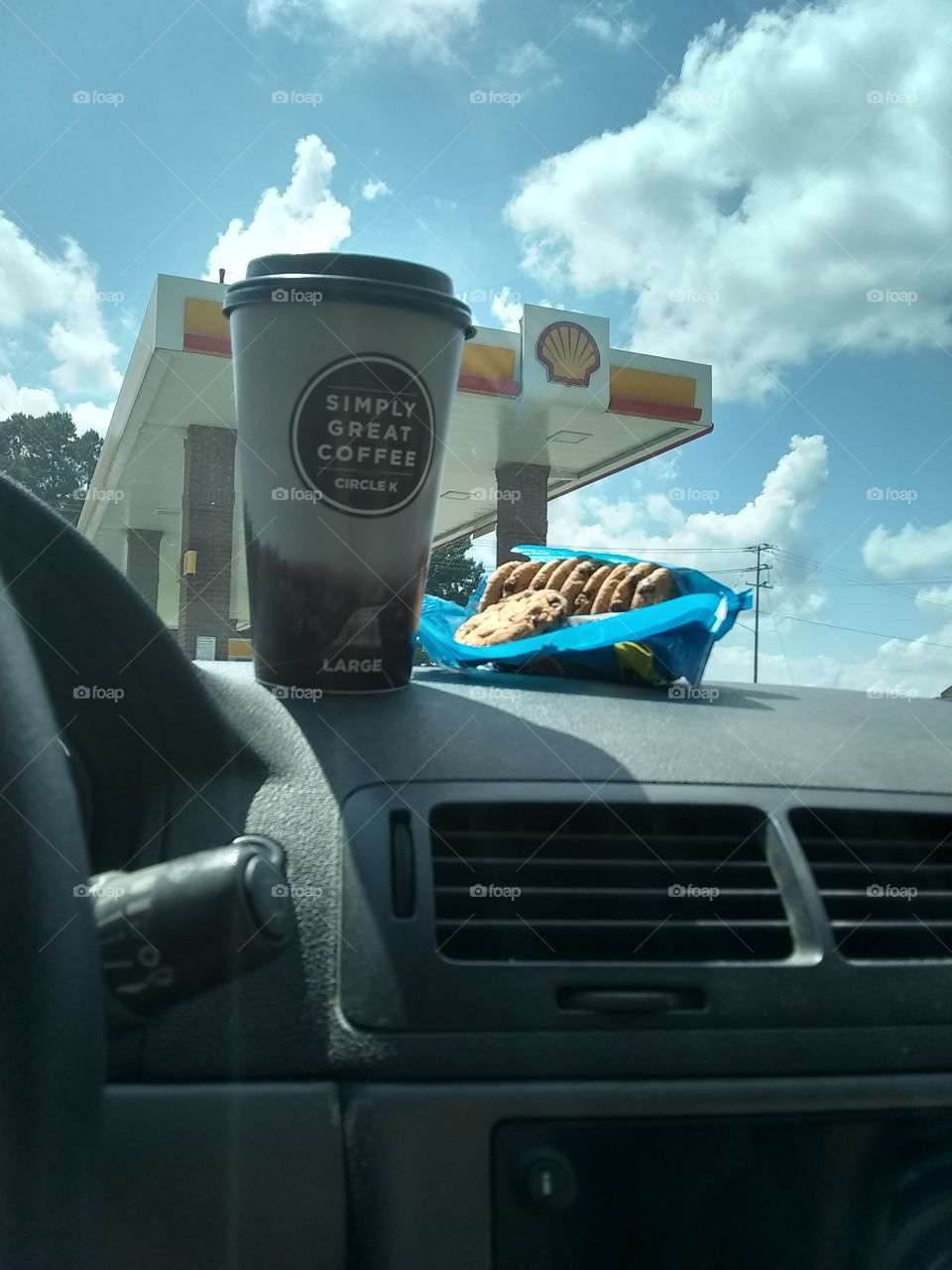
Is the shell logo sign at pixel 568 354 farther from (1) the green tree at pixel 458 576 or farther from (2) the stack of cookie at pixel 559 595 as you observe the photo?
(2) the stack of cookie at pixel 559 595

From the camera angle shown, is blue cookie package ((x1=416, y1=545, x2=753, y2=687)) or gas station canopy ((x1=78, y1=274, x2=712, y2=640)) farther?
gas station canopy ((x1=78, y1=274, x2=712, y2=640))

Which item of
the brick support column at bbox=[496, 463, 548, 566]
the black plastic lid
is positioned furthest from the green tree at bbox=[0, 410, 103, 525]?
the brick support column at bbox=[496, 463, 548, 566]

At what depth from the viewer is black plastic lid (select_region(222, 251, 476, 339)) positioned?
1552 mm

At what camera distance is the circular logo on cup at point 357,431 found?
60.9 inches

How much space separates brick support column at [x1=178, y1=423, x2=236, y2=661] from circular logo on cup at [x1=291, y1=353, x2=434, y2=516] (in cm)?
20

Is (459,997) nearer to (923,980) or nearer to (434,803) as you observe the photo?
(434,803)

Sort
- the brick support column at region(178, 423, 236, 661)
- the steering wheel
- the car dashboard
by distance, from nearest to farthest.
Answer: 1. the steering wheel
2. the car dashboard
3. the brick support column at region(178, 423, 236, 661)

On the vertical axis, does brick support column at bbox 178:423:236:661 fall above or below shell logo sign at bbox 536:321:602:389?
below

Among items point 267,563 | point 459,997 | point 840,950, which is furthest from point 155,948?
point 840,950

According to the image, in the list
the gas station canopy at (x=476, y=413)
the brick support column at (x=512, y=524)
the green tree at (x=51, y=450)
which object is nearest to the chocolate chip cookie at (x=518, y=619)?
the gas station canopy at (x=476, y=413)

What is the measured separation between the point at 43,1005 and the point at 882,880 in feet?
3.64

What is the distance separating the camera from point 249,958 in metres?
0.97

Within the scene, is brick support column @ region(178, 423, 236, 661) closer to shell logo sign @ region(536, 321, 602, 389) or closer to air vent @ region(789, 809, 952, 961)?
air vent @ region(789, 809, 952, 961)

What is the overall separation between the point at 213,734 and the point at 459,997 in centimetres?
44
